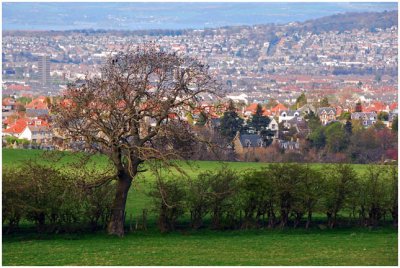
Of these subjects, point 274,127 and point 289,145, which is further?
point 274,127

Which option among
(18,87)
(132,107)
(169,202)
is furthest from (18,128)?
(18,87)

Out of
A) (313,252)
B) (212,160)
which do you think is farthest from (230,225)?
(212,160)

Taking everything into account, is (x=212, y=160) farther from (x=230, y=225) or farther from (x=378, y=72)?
(x=378, y=72)

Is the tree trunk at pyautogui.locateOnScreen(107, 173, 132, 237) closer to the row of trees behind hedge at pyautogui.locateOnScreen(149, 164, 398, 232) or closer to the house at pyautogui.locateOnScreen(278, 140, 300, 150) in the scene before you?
the row of trees behind hedge at pyautogui.locateOnScreen(149, 164, 398, 232)

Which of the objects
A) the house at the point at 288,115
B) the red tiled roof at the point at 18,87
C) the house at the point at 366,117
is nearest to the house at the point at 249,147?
the house at the point at 366,117

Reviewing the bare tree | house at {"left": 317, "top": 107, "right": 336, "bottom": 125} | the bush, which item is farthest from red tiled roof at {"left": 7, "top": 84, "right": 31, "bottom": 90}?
the bare tree

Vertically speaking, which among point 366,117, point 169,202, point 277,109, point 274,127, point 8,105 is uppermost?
point 8,105

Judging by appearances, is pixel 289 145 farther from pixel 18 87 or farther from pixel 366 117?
pixel 18 87
